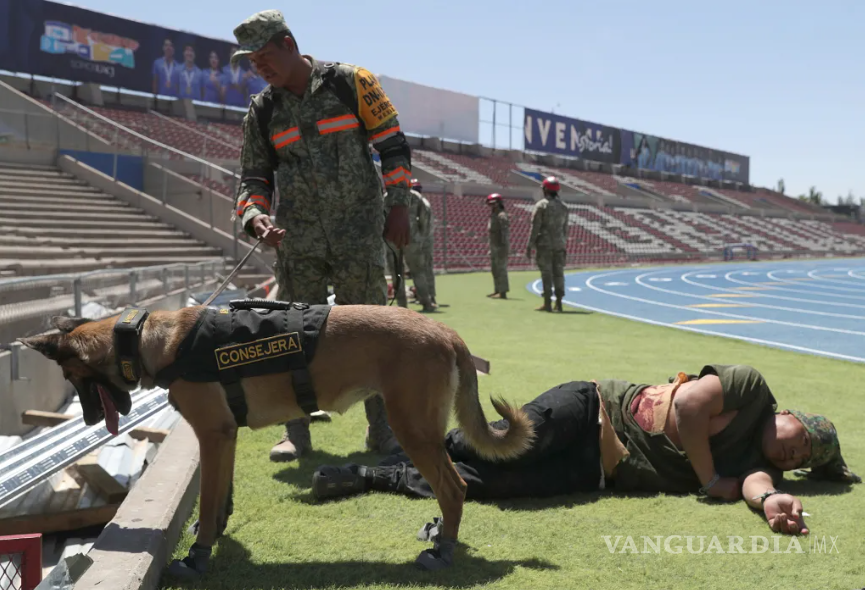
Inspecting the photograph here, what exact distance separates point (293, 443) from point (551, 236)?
29.9 feet

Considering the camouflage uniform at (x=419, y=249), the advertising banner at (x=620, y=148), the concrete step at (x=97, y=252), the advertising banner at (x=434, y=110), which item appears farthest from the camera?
the advertising banner at (x=620, y=148)

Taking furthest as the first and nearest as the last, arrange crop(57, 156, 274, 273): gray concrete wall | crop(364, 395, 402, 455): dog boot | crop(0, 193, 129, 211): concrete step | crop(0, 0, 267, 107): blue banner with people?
crop(0, 0, 267, 107): blue banner with people < crop(57, 156, 274, 273): gray concrete wall < crop(0, 193, 129, 211): concrete step < crop(364, 395, 402, 455): dog boot

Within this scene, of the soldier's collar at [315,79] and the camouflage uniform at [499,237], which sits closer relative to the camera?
the soldier's collar at [315,79]

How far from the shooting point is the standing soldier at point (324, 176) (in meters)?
3.77

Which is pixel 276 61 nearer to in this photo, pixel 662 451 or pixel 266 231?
pixel 266 231

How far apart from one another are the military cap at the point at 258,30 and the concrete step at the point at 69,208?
12900mm

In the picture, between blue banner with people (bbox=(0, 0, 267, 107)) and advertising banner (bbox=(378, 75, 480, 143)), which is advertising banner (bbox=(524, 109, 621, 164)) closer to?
advertising banner (bbox=(378, 75, 480, 143))

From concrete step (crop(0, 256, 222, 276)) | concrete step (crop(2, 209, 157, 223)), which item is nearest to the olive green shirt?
concrete step (crop(0, 256, 222, 276))

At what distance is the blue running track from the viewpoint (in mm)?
9484

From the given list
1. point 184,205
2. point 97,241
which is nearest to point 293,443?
point 97,241

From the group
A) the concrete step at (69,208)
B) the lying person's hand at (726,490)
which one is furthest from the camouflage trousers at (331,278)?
the concrete step at (69,208)

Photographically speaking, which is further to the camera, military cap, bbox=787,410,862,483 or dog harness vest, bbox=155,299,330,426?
military cap, bbox=787,410,862,483

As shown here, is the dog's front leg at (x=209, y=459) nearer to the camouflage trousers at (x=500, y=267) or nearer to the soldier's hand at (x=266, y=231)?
the soldier's hand at (x=266, y=231)

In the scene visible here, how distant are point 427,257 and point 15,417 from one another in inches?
310
